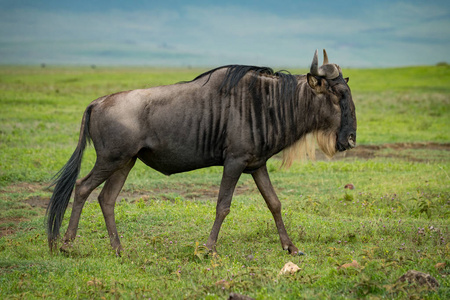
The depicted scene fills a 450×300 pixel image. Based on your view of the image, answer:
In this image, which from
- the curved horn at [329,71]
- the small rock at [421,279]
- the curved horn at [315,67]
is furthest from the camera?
the curved horn at [329,71]

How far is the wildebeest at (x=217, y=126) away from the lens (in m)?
6.70

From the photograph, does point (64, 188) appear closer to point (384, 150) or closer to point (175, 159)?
point (175, 159)

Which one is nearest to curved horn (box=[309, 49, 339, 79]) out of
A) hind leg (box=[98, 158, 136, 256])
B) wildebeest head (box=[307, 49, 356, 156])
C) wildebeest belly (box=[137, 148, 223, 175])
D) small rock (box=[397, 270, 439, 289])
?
wildebeest head (box=[307, 49, 356, 156])

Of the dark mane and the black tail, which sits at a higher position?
the dark mane

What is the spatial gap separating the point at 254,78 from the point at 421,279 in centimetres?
328

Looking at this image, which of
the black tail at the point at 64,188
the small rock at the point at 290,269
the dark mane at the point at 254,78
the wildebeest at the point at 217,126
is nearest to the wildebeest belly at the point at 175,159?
the wildebeest at the point at 217,126

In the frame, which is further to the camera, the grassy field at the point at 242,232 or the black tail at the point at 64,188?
the black tail at the point at 64,188

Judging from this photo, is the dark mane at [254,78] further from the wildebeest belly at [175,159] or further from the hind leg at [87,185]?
the hind leg at [87,185]

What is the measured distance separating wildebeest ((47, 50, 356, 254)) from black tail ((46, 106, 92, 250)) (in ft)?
0.04

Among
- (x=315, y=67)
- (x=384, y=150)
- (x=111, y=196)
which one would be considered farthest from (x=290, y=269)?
(x=384, y=150)

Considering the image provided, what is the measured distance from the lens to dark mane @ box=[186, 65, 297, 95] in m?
6.84

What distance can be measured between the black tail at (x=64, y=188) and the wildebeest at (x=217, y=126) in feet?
0.04

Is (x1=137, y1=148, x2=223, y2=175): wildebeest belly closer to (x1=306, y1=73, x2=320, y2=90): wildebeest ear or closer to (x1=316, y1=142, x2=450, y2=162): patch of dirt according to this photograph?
(x1=306, y1=73, x2=320, y2=90): wildebeest ear

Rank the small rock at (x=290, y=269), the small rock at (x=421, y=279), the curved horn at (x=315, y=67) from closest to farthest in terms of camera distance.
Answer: the small rock at (x=421, y=279) → the small rock at (x=290, y=269) → the curved horn at (x=315, y=67)
